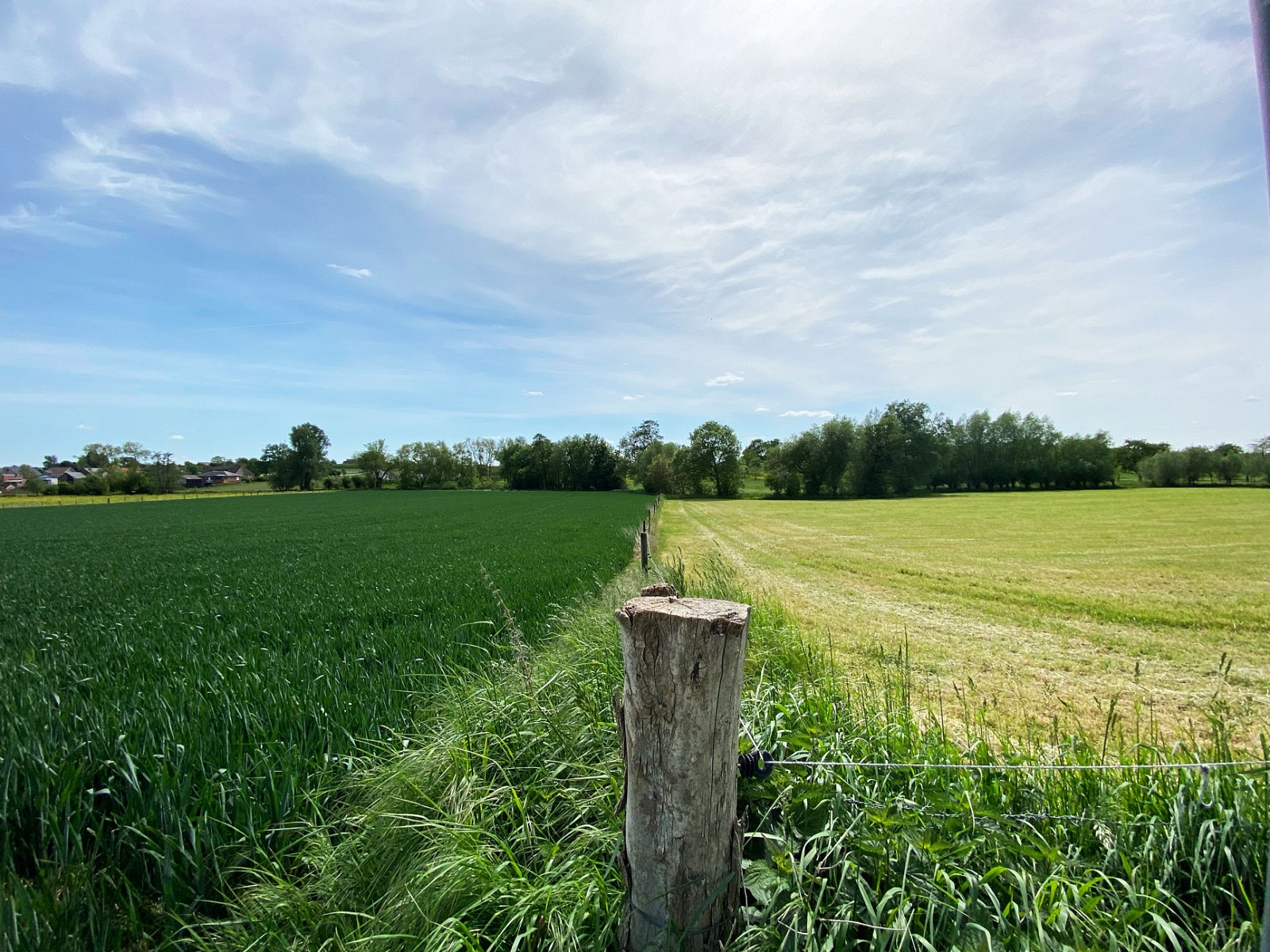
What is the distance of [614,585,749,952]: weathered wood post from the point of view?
1793mm

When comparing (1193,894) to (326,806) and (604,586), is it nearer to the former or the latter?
(326,806)

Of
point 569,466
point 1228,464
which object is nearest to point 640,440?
point 569,466

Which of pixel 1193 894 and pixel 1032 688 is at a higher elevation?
pixel 1193 894

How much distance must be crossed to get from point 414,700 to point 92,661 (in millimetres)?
3646

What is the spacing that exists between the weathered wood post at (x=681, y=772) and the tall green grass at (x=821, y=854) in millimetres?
195

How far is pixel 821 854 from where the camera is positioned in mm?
2268

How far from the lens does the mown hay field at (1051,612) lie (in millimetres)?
5793

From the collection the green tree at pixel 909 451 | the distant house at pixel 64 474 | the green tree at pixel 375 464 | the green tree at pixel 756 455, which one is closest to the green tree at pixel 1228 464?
the green tree at pixel 909 451

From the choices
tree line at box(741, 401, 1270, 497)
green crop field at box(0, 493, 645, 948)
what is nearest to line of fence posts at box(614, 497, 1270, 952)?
green crop field at box(0, 493, 645, 948)

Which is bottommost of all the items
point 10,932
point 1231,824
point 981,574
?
point 981,574

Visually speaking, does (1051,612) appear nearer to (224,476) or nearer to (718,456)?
(718,456)

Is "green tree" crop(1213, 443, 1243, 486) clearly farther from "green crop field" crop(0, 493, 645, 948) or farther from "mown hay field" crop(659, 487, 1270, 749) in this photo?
"green crop field" crop(0, 493, 645, 948)

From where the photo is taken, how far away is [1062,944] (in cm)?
173

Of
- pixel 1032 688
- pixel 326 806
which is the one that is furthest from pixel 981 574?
pixel 326 806
